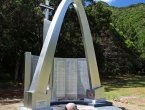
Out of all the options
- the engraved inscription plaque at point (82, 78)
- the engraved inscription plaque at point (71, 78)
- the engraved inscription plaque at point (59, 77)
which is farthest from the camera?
the engraved inscription plaque at point (82, 78)

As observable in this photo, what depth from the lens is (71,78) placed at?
8820 mm

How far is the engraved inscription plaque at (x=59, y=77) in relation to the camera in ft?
27.7

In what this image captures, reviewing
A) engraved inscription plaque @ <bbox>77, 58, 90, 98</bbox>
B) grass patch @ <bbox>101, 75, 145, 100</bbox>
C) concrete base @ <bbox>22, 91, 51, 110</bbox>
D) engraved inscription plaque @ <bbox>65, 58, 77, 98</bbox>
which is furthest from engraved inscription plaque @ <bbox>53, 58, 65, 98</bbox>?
grass patch @ <bbox>101, 75, 145, 100</bbox>

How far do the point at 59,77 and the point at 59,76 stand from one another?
1.6 inches

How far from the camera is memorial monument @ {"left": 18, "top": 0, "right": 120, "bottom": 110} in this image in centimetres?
612

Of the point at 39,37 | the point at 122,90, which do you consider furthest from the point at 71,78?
the point at 39,37

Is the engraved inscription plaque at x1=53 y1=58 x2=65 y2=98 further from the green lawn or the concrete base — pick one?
the green lawn

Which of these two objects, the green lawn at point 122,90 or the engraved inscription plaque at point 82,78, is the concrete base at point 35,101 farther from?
the green lawn at point 122,90

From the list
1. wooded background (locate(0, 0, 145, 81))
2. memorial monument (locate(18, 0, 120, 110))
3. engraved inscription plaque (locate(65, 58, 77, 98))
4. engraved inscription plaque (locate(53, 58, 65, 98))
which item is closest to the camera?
memorial monument (locate(18, 0, 120, 110))

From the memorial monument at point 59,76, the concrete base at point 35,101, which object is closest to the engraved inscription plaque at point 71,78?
the memorial monument at point 59,76

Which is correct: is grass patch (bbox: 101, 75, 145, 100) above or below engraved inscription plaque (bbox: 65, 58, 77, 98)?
below

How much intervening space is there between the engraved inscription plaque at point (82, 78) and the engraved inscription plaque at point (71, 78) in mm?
194

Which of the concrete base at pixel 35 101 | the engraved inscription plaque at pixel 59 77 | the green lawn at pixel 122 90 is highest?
the engraved inscription plaque at pixel 59 77

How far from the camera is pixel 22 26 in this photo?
58.2 feet
